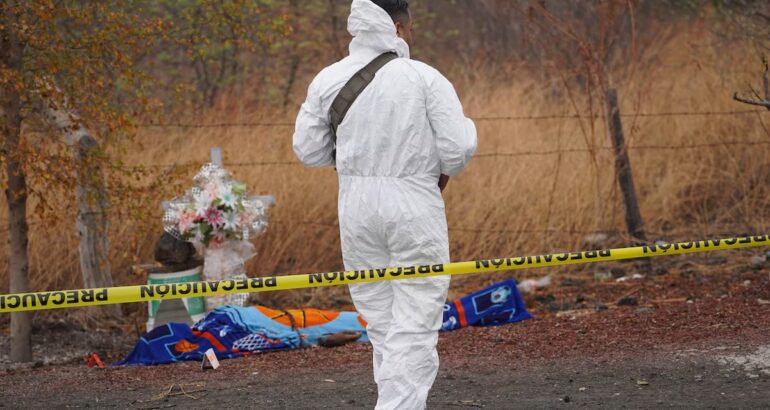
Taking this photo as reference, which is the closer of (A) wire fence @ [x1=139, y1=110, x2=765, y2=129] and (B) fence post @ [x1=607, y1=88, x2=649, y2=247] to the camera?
(B) fence post @ [x1=607, y1=88, x2=649, y2=247]

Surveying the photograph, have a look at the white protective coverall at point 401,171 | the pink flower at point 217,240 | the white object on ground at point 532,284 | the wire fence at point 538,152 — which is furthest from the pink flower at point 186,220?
the white protective coverall at point 401,171

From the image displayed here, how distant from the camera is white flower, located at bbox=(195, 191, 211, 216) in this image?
25.0 feet

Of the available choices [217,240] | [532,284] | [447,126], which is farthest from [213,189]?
[447,126]

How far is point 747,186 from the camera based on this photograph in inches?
401

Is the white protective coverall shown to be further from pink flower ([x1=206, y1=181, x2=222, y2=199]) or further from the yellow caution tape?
pink flower ([x1=206, y1=181, x2=222, y2=199])

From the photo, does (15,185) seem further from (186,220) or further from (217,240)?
(217,240)

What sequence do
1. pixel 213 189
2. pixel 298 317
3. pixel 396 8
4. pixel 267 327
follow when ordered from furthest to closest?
1. pixel 213 189
2. pixel 298 317
3. pixel 267 327
4. pixel 396 8

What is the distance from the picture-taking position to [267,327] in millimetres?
6859

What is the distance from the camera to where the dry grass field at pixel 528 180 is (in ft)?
29.5

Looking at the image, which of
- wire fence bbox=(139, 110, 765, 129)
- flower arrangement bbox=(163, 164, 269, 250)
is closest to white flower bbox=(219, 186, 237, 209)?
flower arrangement bbox=(163, 164, 269, 250)

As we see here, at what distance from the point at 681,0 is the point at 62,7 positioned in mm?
10493

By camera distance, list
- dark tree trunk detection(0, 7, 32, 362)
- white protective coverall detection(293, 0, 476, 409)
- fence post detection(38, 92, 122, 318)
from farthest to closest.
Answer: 1. fence post detection(38, 92, 122, 318)
2. dark tree trunk detection(0, 7, 32, 362)
3. white protective coverall detection(293, 0, 476, 409)

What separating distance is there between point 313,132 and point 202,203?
11.1ft

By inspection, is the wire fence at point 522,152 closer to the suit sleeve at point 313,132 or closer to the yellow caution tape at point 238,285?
the suit sleeve at point 313,132
